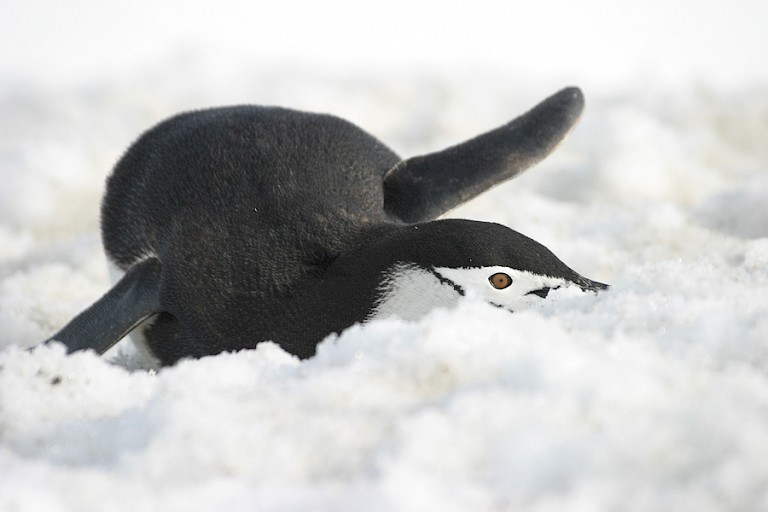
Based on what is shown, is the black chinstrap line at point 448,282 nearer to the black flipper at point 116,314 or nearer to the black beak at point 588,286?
the black beak at point 588,286

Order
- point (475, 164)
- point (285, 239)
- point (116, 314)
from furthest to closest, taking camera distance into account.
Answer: point (475, 164), point (116, 314), point (285, 239)

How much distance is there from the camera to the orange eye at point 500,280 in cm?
190

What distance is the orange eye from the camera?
1.90 m

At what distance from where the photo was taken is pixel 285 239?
2133 millimetres

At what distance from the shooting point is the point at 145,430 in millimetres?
1199

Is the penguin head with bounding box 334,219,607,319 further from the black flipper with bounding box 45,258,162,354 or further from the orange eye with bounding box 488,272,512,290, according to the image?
the black flipper with bounding box 45,258,162,354

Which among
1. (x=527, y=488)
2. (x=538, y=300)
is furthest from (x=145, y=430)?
(x=538, y=300)

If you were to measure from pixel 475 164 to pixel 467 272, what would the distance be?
927 millimetres

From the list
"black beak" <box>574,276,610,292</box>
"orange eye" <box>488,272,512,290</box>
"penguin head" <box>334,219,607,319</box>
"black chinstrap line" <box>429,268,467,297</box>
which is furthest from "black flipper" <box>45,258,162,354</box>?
"black beak" <box>574,276,610,292</box>

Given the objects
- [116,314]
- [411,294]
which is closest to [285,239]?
[411,294]

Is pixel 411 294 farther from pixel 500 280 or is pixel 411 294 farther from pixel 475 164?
pixel 475 164

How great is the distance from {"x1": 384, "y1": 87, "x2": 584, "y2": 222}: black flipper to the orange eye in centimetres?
71

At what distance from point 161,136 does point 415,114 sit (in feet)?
10.8

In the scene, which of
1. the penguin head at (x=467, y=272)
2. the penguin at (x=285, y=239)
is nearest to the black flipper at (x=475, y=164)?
the penguin at (x=285, y=239)
